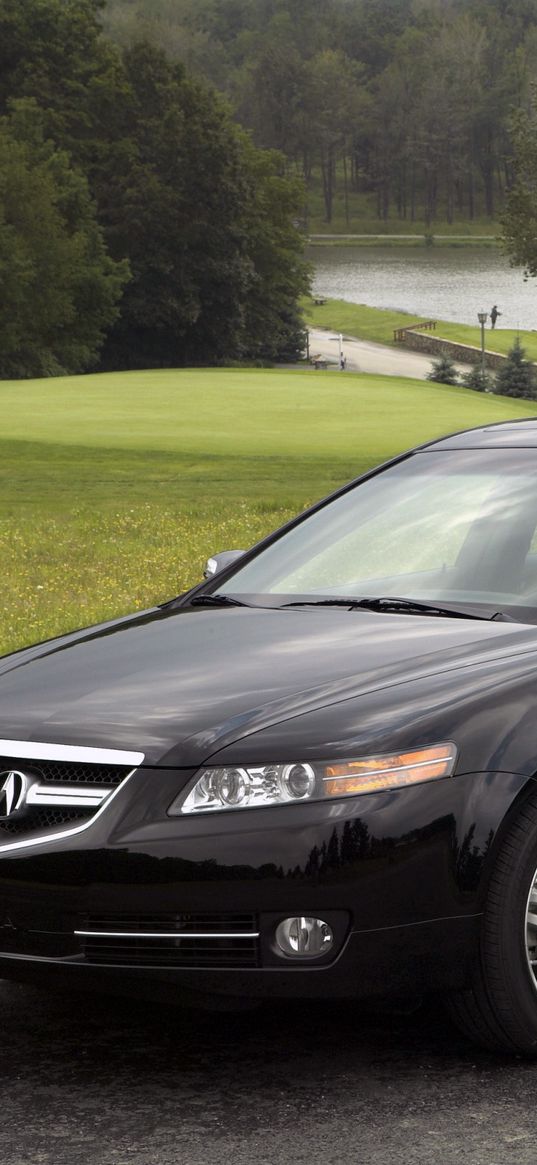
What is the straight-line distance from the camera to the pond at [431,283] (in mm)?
119000

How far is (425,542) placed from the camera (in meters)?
5.31

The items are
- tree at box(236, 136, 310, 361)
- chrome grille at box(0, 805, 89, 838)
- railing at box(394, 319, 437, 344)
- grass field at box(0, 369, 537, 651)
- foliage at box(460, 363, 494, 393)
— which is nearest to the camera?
chrome grille at box(0, 805, 89, 838)

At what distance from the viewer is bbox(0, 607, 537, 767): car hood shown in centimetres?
388

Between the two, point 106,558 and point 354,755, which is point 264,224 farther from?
point 354,755

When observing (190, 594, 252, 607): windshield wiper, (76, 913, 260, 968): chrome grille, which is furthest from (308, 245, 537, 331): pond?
(76, 913, 260, 968): chrome grille

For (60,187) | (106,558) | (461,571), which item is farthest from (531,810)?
(60,187)

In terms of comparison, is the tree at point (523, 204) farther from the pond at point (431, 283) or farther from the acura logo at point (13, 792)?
the acura logo at point (13, 792)

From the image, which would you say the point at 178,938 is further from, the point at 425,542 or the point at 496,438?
the point at 496,438

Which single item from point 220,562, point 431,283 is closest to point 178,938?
point 220,562

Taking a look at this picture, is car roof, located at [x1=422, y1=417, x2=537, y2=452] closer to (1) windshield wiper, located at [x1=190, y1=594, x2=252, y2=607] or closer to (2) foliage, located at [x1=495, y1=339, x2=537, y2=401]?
(1) windshield wiper, located at [x1=190, y1=594, x2=252, y2=607]

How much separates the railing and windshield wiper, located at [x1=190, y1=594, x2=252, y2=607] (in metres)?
97.8

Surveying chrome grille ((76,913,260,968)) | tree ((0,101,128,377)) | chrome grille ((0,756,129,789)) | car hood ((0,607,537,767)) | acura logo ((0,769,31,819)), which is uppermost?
tree ((0,101,128,377))

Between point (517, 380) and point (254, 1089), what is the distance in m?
63.2

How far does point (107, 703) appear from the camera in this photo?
408cm
